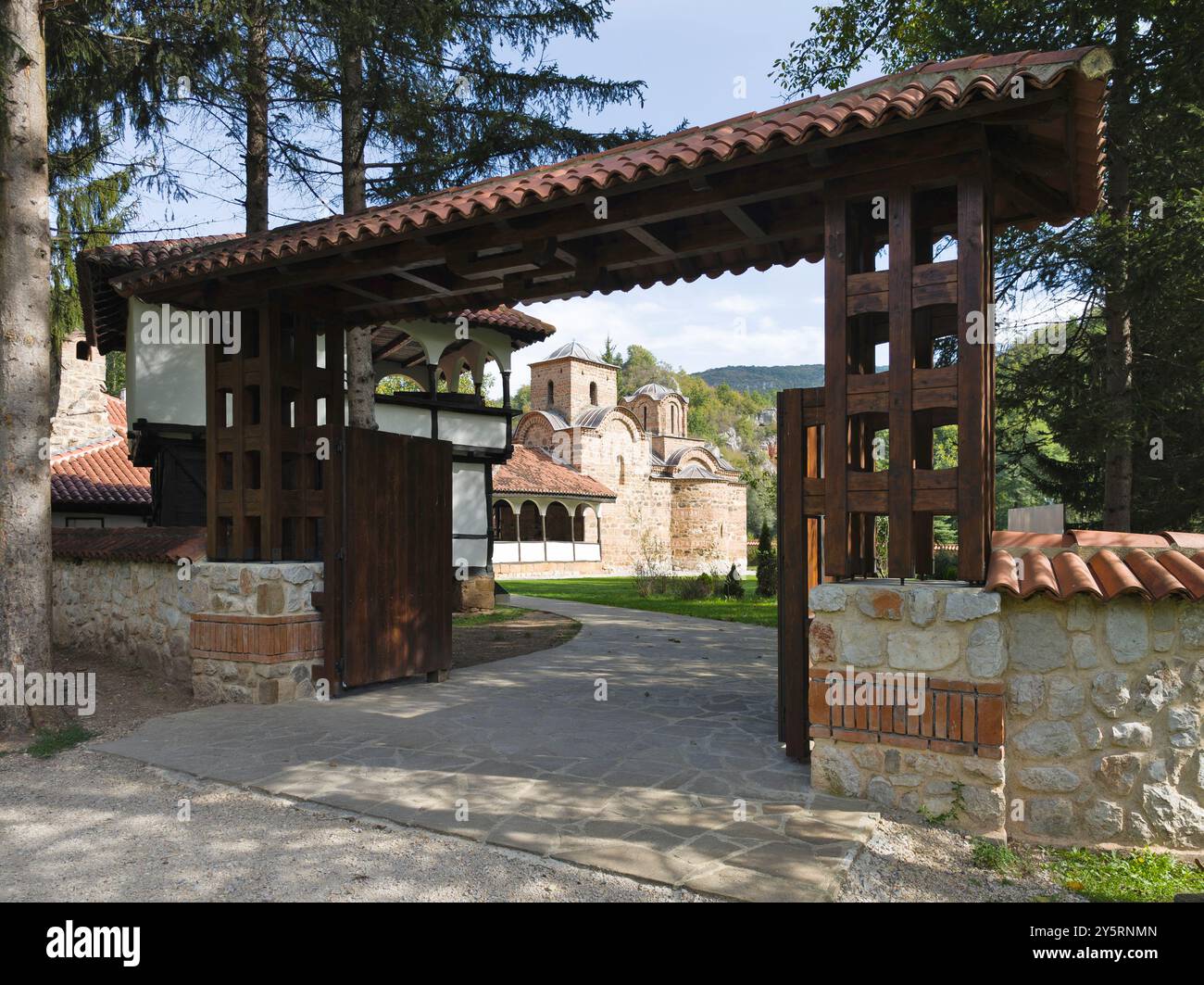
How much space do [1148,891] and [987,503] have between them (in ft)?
6.12

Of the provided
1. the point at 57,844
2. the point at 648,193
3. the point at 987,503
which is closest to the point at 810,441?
the point at 987,503

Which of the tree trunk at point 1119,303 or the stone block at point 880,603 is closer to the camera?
the stone block at point 880,603

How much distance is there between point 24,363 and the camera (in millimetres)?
6383

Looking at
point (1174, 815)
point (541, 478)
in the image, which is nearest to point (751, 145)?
point (1174, 815)

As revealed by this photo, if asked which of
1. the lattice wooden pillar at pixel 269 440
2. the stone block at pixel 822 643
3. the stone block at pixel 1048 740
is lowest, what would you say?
the stone block at pixel 1048 740

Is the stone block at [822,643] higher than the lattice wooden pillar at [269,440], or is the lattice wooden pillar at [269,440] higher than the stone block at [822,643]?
the lattice wooden pillar at [269,440]

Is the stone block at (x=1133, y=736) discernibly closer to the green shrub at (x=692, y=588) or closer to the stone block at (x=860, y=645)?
the stone block at (x=860, y=645)

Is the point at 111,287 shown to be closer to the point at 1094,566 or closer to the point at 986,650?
the point at 986,650

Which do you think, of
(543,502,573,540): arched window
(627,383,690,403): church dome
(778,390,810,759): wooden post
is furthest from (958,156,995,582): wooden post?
(627,383,690,403): church dome

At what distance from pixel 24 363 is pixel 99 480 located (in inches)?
538

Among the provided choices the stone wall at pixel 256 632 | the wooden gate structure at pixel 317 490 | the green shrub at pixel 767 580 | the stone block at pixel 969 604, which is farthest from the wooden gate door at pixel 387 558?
the green shrub at pixel 767 580

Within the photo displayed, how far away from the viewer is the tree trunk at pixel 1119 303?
1015cm

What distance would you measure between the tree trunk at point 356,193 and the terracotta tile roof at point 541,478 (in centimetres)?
1784
